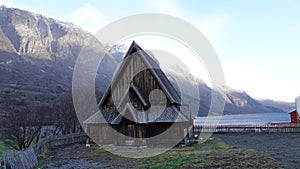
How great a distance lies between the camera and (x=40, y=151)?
25.3 meters

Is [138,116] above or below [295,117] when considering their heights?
above

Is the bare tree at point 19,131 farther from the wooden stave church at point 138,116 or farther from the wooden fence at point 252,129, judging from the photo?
the wooden fence at point 252,129

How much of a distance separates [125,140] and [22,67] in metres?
185

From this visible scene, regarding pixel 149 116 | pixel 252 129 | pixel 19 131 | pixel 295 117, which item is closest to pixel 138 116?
pixel 149 116

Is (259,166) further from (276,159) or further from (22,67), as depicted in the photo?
(22,67)

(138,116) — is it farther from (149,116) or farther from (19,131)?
(19,131)

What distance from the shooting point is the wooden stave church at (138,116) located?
1155 inches

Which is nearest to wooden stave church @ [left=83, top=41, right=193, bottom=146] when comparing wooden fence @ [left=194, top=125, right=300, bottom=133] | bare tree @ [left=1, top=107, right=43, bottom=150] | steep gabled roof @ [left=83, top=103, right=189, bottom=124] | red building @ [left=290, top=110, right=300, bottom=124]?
steep gabled roof @ [left=83, top=103, right=189, bottom=124]

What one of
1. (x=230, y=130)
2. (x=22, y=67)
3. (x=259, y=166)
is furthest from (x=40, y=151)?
(x=22, y=67)

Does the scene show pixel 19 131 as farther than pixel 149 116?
No

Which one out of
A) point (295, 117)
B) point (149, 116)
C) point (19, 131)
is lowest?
point (19, 131)

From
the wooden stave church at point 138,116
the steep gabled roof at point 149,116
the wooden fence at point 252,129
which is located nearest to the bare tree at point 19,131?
the wooden stave church at point 138,116

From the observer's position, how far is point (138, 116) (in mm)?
29562

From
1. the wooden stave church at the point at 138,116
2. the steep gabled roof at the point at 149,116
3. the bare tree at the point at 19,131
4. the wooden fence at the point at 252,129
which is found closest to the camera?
the bare tree at the point at 19,131
